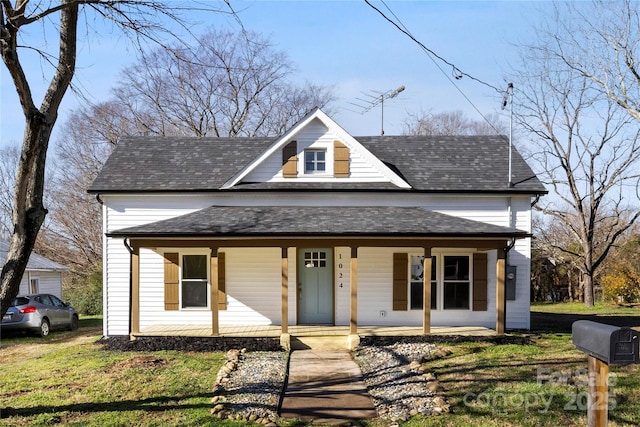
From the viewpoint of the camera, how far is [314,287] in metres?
14.5

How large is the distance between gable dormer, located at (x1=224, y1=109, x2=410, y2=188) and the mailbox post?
10.6 meters

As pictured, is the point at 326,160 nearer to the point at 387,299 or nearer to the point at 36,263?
the point at 387,299

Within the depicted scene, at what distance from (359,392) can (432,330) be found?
192 inches

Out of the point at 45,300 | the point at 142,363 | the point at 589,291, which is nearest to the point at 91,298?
the point at 45,300

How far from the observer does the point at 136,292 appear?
41.9ft

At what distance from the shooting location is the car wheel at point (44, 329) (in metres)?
16.5

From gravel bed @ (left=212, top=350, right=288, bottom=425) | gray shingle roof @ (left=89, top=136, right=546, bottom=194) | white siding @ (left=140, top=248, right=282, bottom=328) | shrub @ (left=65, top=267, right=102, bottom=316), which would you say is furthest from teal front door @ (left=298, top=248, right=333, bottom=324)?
shrub @ (left=65, top=267, right=102, bottom=316)

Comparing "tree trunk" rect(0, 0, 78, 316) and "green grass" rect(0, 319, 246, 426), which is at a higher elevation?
"tree trunk" rect(0, 0, 78, 316)

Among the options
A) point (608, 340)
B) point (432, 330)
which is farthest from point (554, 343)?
point (608, 340)

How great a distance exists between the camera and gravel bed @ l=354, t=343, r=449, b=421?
25.5 ft

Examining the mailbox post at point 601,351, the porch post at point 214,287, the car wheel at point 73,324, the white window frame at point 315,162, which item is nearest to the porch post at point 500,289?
the white window frame at point 315,162

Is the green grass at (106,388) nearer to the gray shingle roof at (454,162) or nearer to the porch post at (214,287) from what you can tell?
the porch post at (214,287)

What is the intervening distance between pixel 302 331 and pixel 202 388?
4653mm

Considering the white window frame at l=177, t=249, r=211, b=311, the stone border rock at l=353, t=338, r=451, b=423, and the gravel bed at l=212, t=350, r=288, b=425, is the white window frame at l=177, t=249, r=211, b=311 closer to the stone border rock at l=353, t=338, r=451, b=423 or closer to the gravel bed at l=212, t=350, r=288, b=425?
the gravel bed at l=212, t=350, r=288, b=425
